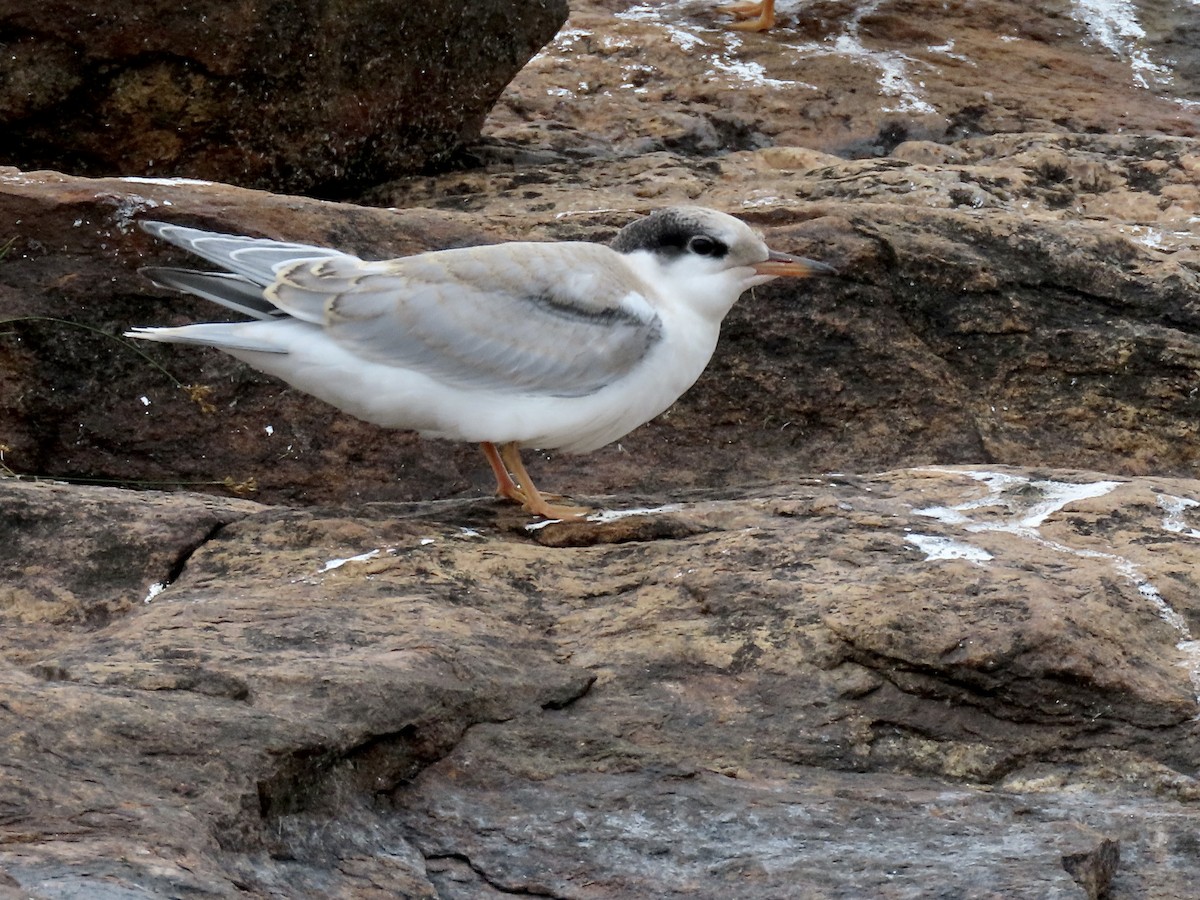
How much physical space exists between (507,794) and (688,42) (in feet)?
28.0

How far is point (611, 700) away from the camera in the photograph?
12.2ft

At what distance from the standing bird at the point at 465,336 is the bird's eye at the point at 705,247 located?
22cm

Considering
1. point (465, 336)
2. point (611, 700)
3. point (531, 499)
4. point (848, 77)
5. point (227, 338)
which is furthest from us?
point (848, 77)

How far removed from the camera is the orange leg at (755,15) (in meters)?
11.6

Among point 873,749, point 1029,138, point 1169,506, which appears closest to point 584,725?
point 873,749

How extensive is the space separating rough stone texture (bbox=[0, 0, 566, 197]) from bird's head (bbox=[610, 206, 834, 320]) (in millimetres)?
3282

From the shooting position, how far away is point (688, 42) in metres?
11.0

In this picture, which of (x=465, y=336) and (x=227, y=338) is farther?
(x=465, y=336)

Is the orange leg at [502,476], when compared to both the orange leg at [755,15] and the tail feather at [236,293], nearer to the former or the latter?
the tail feather at [236,293]

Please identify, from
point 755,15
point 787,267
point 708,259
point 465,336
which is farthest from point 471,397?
point 755,15

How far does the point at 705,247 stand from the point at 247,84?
3.49 meters

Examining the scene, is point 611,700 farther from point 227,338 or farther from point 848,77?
point 848,77

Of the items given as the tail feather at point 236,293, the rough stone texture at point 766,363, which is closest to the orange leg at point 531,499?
the tail feather at point 236,293

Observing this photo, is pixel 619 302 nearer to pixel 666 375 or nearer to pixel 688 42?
pixel 666 375
